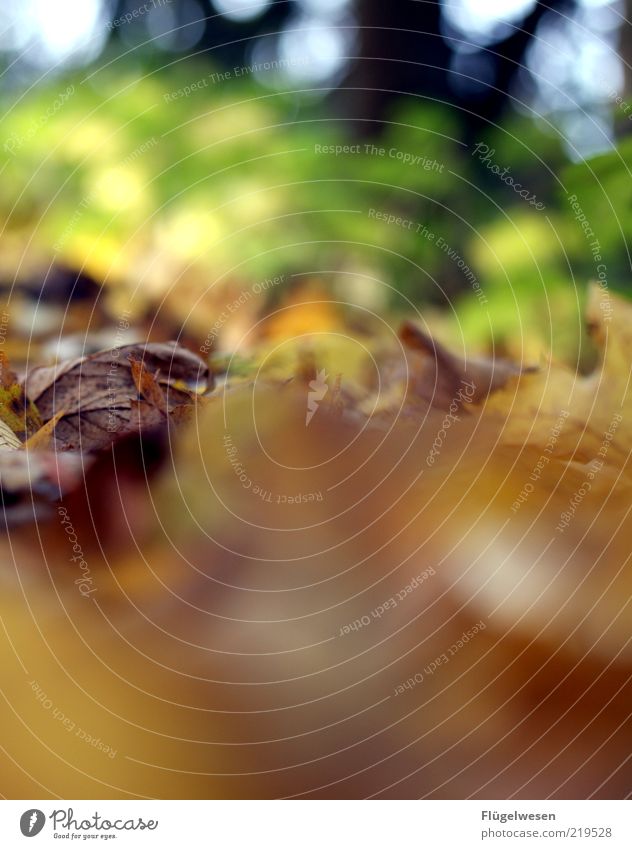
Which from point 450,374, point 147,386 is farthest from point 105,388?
point 450,374

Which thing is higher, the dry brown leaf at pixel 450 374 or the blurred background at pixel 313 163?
the blurred background at pixel 313 163

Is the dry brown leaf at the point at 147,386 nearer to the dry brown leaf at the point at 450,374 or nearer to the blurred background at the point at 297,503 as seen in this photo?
the blurred background at the point at 297,503

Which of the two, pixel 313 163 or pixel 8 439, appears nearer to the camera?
pixel 8 439

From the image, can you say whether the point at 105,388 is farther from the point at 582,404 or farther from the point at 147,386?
the point at 582,404
